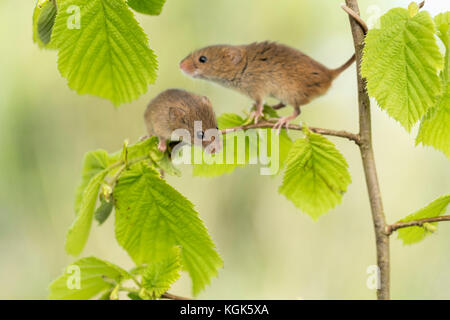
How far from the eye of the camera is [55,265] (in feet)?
7.70

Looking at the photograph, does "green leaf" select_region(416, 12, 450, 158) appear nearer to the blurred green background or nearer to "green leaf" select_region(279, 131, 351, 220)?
"green leaf" select_region(279, 131, 351, 220)

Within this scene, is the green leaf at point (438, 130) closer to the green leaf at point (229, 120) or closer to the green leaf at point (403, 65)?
the green leaf at point (403, 65)

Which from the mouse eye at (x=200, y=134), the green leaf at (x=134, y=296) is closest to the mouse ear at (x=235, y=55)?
the mouse eye at (x=200, y=134)

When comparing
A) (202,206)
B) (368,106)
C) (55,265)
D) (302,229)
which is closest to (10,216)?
(55,265)

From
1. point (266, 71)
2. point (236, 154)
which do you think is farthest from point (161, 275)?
point (266, 71)

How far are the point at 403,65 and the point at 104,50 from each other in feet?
1.44

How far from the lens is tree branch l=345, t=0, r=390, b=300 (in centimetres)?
73

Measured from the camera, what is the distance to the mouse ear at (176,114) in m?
1.00

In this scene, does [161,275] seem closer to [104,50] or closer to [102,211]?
[102,211]

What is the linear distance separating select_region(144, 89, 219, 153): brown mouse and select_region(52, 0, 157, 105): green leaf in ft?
0.53

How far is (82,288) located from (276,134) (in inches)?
17.4

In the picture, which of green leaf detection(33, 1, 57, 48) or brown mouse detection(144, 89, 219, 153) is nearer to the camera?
green leaf detection(33, 1, 57, 48)

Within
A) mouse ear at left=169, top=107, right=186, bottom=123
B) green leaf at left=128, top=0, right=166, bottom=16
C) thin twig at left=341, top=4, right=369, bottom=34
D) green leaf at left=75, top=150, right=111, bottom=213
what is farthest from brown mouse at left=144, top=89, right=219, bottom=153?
thin twig at left=341, top=4, right=369, bottom=34
